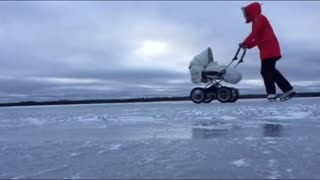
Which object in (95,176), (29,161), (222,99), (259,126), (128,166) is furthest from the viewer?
(222,99)

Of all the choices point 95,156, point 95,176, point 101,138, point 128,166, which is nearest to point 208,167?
point 128,166

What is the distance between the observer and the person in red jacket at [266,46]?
24.7 ft

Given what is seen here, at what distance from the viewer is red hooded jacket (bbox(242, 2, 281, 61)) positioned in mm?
7523

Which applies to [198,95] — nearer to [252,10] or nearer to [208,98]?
[208,98]

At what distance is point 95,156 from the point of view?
2.99 metres

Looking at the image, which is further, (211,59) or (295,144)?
(211,59)

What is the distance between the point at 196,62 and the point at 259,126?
274 inches

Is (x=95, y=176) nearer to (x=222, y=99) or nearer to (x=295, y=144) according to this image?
(x=295, y=144)

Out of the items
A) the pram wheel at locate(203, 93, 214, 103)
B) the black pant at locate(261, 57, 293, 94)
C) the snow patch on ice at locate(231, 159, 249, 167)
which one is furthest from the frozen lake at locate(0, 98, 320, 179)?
the pram wheel at locate(203, 93, 214, 103)

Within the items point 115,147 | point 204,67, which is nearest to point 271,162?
point 115,147

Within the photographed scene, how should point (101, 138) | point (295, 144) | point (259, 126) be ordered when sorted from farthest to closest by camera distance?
point (259, 126)
point (101, 138)
point (295, 144)

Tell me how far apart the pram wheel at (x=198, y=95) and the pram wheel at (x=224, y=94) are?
44 centimetres

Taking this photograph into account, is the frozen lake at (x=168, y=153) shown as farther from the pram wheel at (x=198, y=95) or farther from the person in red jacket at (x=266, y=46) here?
the pram wheel at (x=198, y=95)

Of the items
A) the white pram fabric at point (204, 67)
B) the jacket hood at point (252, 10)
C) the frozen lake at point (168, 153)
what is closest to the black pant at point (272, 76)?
the jacket hood at point (252, 10)
